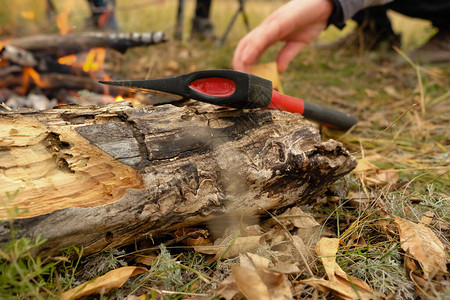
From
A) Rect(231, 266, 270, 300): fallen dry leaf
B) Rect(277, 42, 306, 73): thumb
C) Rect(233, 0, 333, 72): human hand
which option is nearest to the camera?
Rect(231, 266, 270, 300): fallen dry leaf

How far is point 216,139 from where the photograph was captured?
144 centimetres

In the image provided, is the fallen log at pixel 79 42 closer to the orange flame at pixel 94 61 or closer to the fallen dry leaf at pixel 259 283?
the orange flame at pixel 94 61

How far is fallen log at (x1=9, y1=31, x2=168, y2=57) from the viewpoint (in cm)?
289

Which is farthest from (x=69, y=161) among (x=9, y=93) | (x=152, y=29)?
(x=152, y=29)

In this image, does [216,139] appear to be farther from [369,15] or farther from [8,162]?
[369,15]

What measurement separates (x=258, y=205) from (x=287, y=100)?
0.62 m

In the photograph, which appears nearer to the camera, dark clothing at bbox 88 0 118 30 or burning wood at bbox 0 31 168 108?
burning wood at bbox 0 31 168 108

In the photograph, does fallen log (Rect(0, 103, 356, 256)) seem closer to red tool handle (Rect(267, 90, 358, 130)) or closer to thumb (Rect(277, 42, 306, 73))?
red tool handle (Rect(267, 90, 358, 130))

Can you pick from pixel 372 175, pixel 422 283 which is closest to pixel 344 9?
pixel 372 175

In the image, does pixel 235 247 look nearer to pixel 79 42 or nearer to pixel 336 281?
pixel 336 281

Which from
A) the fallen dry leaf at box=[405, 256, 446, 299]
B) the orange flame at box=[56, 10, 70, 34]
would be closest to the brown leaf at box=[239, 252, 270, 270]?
the fallen dry leaf at box=[405, 256, 446, 299]

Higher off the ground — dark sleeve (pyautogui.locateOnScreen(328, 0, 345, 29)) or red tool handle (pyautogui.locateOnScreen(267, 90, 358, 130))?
dark sleeve (pyautogui.locateOnScreen(328, 0, 345, 29))

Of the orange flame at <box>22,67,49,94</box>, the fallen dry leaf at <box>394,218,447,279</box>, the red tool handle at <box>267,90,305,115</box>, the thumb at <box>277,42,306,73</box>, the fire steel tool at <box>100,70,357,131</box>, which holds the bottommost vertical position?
the fallen dry leaf at <box>394,218,447,279</box>

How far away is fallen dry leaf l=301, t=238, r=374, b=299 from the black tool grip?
2.51 feet
